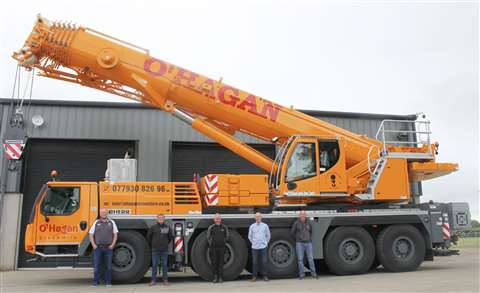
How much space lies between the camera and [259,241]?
38.1 feet

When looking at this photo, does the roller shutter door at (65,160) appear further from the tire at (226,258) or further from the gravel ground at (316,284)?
the tire at (226,258)

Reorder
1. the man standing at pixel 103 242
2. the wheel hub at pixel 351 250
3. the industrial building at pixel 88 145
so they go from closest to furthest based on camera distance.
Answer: the man standing at pixel 103 242 < the wheel hub at pixel 351 250 < the industrial building at pixel 88 145

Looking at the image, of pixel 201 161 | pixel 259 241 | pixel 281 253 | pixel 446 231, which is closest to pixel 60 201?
pixel 259 241

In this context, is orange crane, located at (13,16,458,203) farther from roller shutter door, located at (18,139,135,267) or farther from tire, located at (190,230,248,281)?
roller shutter door, located at (18,139,135,267)

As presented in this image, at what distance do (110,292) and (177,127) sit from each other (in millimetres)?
9170

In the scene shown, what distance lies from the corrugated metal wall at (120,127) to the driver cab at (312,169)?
6.63m

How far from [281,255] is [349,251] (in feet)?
6.29

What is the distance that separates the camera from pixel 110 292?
995cm

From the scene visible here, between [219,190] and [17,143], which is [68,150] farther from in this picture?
[219,190]

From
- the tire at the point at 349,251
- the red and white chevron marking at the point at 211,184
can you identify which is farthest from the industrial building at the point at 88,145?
the tire at the point at 349,251

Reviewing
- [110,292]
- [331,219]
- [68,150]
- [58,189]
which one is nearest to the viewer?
[110,292]

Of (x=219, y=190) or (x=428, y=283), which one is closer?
(x=428, y=283)

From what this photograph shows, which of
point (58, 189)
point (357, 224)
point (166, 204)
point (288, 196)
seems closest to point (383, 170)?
point (357, 224)

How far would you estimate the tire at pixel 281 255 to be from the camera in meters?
12.1
